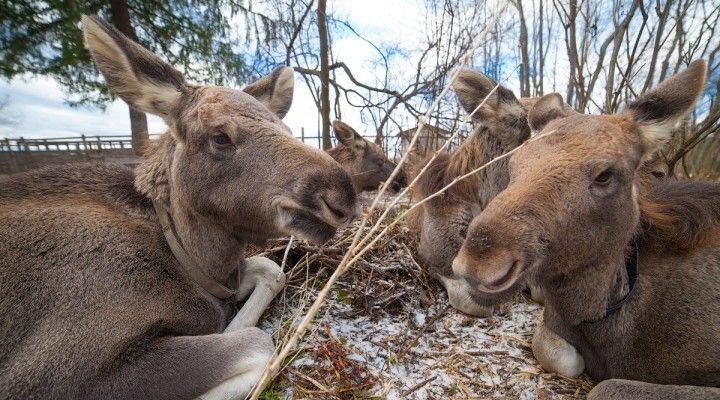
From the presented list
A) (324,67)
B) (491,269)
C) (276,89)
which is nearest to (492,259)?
(491,269)

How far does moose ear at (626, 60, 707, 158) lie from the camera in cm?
233

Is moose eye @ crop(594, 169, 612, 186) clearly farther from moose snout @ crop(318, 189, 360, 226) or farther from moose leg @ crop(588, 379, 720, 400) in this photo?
moose snout @ crop(318, 189, 360, 226)

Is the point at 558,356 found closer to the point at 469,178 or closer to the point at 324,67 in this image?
the point at 469,178

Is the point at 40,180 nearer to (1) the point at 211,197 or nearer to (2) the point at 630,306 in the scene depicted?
(1) the point at 211,197

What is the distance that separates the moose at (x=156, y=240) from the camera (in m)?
2.02

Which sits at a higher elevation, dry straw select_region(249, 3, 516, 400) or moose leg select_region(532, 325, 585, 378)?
dry straw select_region(249, 3, 516, 400)

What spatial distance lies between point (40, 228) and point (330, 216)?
1783 millimetres

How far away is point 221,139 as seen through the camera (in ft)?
7.93

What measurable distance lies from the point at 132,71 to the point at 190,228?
3.70ft

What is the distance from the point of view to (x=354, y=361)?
276cm

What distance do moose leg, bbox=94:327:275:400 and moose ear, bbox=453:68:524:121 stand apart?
2.86 metres

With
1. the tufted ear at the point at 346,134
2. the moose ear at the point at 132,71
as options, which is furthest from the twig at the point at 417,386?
the tufted ear at the point at 346,134

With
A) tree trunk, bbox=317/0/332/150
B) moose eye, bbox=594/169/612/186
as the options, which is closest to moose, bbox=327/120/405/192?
tree trunk, bbox=317/0/332/150

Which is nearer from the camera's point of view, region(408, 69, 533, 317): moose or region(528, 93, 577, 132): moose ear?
region(528, 93, 577, 132): moose ear
